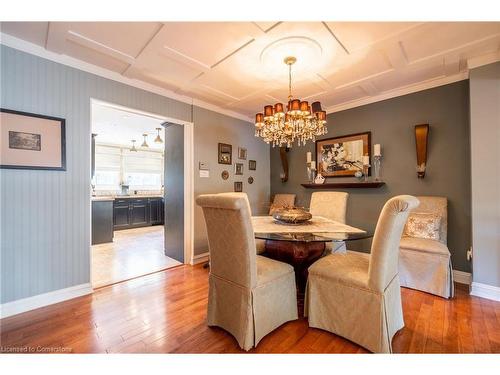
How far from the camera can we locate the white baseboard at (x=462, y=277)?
2541 millimetres

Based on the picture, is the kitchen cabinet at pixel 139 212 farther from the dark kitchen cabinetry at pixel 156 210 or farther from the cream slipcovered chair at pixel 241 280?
the cream slipcovered chair at pixel 241 280

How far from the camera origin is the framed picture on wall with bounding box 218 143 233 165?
371cm

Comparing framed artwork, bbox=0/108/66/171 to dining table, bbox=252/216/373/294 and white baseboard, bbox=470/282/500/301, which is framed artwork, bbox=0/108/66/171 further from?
white baseboard, bbox=470/282/500/301

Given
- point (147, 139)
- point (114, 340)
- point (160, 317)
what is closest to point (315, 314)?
point (160, 317)

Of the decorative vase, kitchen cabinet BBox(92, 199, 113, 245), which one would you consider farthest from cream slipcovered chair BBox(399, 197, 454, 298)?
kitchen cabinet BBox(92, 199, 113, 245)

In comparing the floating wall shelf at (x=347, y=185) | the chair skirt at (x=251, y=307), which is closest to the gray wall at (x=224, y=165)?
the floating wall shelf at (x=347, y=185)

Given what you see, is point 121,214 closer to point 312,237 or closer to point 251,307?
point 251,307

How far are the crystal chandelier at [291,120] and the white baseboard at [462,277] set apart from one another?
2404 mm

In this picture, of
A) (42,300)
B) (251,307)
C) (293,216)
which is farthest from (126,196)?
(251,307)

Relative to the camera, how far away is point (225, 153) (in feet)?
12.4

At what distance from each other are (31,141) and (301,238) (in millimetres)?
2582

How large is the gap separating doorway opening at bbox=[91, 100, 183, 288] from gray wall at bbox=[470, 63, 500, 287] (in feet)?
11.9

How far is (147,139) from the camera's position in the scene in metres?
6.12

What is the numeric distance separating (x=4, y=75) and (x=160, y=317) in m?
2.50
